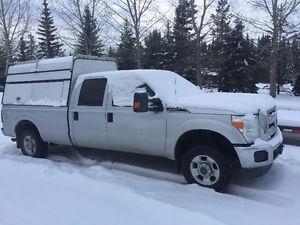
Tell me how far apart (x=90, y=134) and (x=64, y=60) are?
1663 millimetres

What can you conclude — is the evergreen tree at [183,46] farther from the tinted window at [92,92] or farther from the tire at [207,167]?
the tire at [207,167]

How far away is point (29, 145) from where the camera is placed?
8.29 m

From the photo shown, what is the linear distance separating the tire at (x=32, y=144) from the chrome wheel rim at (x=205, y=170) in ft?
12.0

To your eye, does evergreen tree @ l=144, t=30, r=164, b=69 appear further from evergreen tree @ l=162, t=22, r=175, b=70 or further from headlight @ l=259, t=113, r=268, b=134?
headlight @ l=259, t=113, r=268, b=134

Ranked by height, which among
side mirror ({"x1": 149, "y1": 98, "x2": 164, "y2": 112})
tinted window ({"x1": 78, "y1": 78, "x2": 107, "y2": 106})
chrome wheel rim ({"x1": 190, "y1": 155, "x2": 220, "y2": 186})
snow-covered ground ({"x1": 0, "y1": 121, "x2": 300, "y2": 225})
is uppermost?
tinted window ({"x1": 78, "y1": 78, "x2": 107, "y2": 106})

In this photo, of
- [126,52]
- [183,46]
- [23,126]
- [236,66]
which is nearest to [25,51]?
[126,52]

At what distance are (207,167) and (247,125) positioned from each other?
2.90 feet

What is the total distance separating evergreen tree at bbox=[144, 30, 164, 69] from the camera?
127 ft

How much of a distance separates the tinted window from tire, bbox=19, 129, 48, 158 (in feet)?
5.03

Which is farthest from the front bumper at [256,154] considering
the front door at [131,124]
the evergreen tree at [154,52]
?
the evergreen tree at [154,52]

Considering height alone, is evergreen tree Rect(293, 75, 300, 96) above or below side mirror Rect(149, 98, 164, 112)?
above

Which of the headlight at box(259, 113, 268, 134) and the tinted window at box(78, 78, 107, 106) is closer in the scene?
the headlight at box(259, 113, 268, 134)

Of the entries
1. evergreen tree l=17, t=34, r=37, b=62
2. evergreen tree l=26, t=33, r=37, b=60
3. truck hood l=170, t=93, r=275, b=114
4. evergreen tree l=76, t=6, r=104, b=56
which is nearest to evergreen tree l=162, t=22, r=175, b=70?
evergreen tree l=76, t=6, r=104, b=56

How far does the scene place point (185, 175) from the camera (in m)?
5.91
